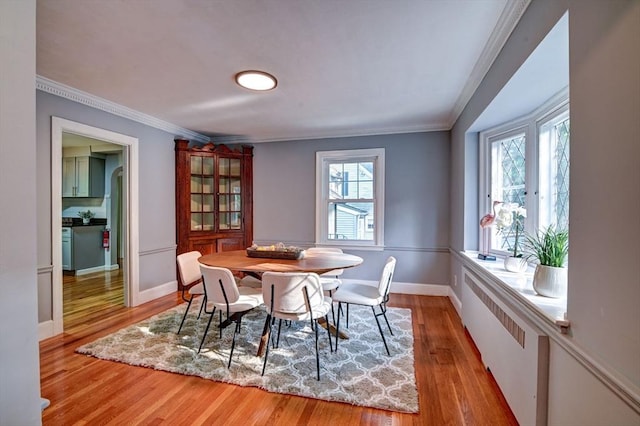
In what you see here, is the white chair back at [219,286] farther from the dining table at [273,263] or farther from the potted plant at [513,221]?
the potted plant at [513,221]

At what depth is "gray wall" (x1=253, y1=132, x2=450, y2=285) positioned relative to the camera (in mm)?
4145

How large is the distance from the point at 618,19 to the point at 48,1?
2.57 m

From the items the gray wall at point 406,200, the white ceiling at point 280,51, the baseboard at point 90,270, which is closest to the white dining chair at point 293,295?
the white ceiling at point 280,51

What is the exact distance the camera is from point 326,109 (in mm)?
3432

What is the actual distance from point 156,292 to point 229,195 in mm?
1726

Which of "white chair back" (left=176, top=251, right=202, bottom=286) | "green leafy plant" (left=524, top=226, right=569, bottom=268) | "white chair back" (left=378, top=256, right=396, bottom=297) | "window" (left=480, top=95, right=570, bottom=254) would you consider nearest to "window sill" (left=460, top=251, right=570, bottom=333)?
"green leafy plant" (left=524, top=226, right=569, bottom=268)

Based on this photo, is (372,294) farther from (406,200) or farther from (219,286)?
(406,200)

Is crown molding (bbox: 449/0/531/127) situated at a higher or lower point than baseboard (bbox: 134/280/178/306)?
higher

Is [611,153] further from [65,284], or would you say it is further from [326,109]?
[65,284]

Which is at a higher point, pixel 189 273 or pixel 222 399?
pixel 189 273

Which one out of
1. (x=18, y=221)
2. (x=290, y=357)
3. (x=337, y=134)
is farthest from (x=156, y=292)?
(x=18, y=221)

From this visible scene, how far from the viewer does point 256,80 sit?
261 centimetres

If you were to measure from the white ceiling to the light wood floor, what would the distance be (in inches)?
90.9

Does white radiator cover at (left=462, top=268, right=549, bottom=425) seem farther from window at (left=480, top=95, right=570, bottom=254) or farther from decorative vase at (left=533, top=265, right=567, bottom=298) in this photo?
window at (left=480, top=95, right=570, bottom=254)
